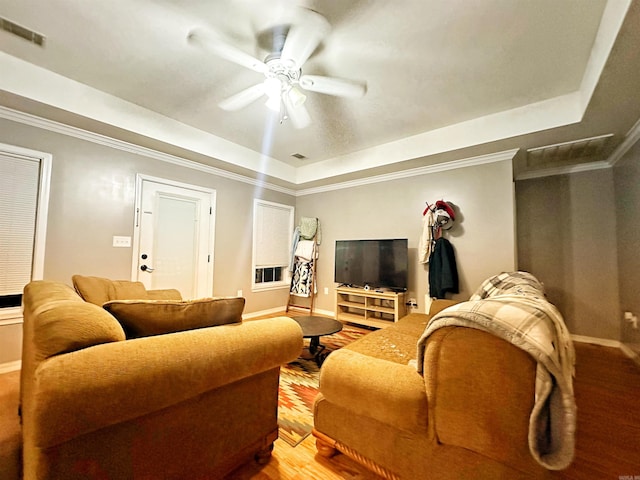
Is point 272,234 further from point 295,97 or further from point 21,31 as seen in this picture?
point 21,31

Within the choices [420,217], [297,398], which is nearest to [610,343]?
[420,217]

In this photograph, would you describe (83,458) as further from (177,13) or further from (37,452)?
(177,13)

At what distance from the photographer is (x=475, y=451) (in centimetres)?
97

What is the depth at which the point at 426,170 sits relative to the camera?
3.66m

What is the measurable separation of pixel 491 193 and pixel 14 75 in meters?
4.82

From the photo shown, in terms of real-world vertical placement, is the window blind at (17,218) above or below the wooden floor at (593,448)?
above

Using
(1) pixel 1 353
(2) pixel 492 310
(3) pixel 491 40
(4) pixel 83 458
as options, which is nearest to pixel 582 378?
(2) pixel 492 310

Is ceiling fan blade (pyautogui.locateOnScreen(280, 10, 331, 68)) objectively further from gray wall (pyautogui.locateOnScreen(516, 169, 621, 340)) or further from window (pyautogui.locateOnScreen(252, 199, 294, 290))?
gray wall (pyautogui.locateOnScreen(516, 169, 621, 340))

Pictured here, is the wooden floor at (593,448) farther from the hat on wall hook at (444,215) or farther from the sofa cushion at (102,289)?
the hat on wall hook at (444,215)

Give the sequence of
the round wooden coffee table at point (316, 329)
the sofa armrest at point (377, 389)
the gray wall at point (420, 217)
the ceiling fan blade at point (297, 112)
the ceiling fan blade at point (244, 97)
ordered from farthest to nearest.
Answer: the gray wall at point (420, 217), the round wooden coffee table at point (316, 329), the ceiling fan blade at point (297, 112), the ceiling fan blade at point (244, 97), the sofa armrest at point (377, 389)

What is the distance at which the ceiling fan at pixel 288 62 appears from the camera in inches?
61.6

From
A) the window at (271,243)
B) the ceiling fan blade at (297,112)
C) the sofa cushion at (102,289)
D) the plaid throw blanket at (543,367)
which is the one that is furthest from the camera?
the window at (271,243)

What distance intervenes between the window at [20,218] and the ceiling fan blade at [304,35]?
8.67 feet

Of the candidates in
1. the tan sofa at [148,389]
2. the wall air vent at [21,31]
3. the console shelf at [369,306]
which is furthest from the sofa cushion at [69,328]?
the console shelf at [369,306]
